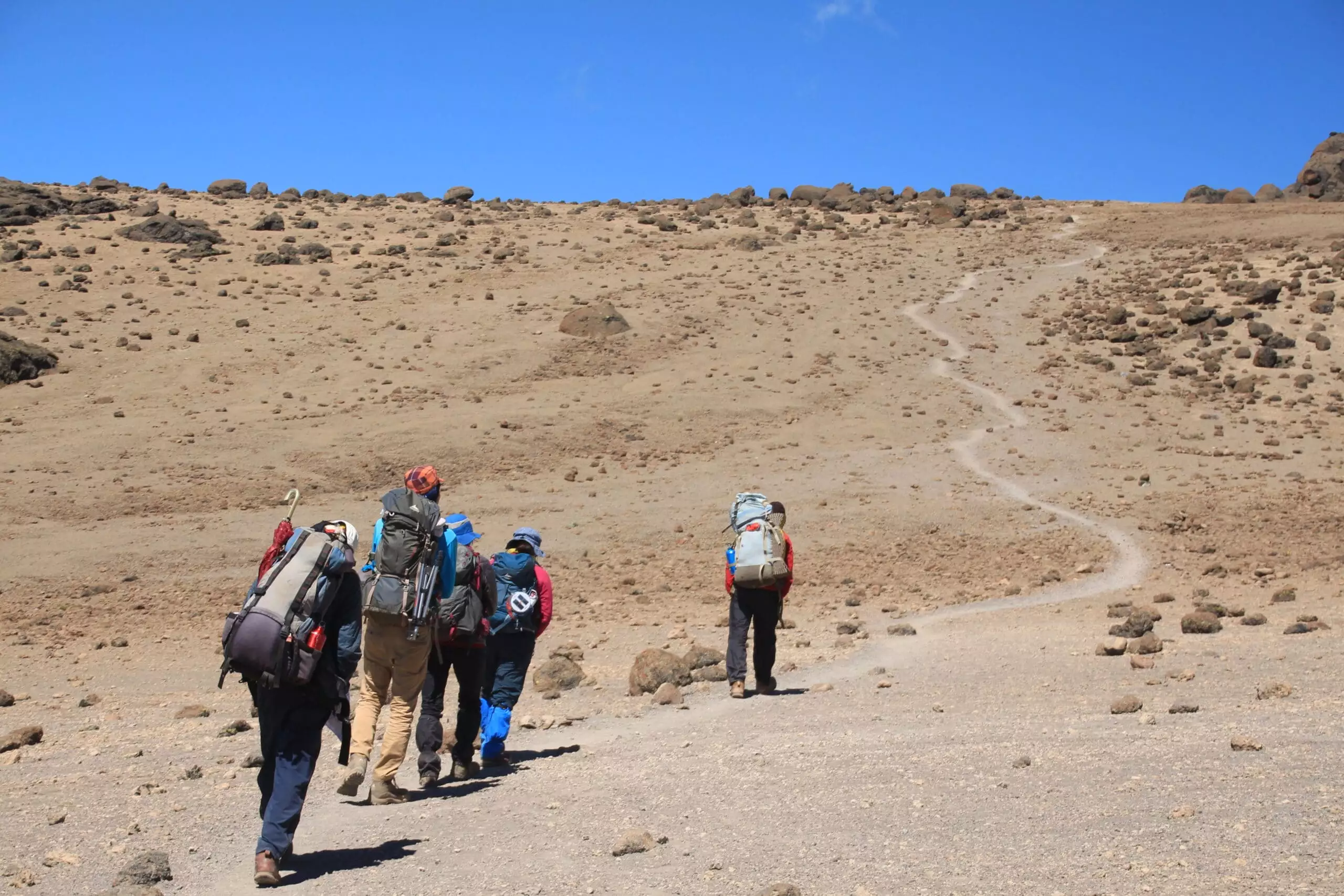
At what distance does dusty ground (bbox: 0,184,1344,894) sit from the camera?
6125mm

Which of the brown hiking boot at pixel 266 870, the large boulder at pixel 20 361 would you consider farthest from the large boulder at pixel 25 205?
the brown hiking boot at pixel 266 870

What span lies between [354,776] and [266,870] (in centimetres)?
87

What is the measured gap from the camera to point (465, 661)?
7.90 m

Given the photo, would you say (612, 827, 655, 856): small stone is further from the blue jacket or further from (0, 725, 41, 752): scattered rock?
(0, 725, 41, 752): scattered rock

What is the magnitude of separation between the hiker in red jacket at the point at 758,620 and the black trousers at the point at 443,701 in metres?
3.02

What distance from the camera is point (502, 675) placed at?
8.55 metres

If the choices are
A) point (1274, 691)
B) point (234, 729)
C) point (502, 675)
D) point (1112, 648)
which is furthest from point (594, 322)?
point (1274, 691)

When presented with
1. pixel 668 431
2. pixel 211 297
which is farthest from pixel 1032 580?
pixel 211 297

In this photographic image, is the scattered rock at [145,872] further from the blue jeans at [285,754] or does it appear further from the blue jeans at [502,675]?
the blue jeans at [502,675]

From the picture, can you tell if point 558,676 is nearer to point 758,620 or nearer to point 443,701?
point 758,620

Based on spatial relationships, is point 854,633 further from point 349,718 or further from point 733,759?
point 349,718

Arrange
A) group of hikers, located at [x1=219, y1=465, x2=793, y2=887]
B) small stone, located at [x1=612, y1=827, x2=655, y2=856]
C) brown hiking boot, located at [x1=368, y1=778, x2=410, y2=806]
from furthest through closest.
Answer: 1. brown hiking boot, located at [x1=368, y1=778, x2=410, y2=806]
2. small stone, located at [x1=612, y1=827, x2=655, y2=856]
3. group of hikers, located at [x1=219, y1=465, x2=793, y2=887]

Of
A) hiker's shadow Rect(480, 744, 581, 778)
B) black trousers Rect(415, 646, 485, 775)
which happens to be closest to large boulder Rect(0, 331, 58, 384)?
hiker's shadow Rect(480, 744, 581, 778)

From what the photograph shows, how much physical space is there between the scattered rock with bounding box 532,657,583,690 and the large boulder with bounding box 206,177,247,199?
202 ft
